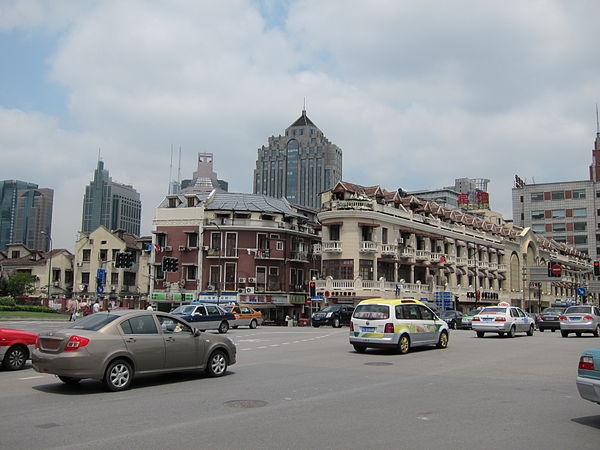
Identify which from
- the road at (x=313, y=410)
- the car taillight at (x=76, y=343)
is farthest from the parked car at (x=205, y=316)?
the car taillight at (x=76, y=343)

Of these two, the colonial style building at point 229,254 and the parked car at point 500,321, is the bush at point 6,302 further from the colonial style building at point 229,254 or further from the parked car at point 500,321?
the parked car at point 500,321

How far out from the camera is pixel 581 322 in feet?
96.3

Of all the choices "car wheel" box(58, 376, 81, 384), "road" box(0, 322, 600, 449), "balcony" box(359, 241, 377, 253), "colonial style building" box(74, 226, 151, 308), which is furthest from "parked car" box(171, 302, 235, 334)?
"colonial style building" box(74, 226, 151, 308)

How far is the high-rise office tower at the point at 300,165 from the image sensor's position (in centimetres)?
18475

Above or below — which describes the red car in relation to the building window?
below

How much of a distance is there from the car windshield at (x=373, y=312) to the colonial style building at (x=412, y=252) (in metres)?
31.8

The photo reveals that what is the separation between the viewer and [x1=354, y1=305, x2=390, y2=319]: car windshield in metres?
19.0

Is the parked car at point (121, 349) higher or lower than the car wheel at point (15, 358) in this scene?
higher

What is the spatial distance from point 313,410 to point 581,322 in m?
24.0

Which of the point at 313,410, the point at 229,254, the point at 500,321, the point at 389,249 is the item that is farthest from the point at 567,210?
the point at 313,410

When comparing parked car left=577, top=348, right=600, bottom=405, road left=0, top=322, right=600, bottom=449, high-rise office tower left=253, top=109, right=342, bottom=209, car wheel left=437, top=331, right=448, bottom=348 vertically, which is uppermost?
→ high-rise office tower left=253, top=109, right=342, bottom=209

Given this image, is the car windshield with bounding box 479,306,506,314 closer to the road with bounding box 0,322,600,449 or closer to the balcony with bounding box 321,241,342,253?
the road with bounding box 0,322,600,449

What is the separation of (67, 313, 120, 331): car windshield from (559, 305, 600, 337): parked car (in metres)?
24.6

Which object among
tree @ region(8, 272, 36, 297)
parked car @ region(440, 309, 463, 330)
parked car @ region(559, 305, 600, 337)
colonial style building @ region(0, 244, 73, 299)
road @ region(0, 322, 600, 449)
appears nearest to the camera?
road @ region(0, 322, 600, 449)
